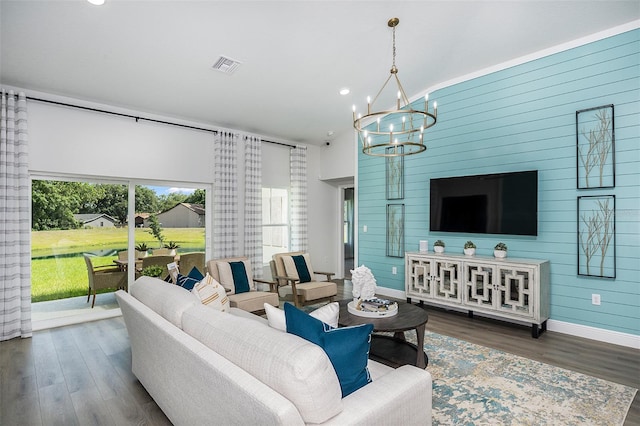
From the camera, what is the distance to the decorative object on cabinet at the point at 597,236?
3533 millimetres

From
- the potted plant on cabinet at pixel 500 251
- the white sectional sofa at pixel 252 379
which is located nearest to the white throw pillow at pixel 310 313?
the white sectional sofa at pixel 252 379

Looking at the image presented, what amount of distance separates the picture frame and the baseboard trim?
2.67m

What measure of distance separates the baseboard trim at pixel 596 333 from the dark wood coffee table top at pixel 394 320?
2006 millimetres

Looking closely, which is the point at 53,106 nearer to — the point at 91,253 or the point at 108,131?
the point at 108,131

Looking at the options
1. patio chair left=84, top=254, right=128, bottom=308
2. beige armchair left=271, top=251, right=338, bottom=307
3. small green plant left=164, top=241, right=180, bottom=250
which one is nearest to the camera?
patio chair left=84, top=254, right=128, bottom=308

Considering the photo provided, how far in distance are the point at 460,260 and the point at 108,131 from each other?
4.94 metres

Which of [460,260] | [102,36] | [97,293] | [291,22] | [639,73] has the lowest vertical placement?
[97,293]

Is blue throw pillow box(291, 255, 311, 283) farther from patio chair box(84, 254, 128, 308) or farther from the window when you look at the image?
patio chair box(84, 254, 128, 308)

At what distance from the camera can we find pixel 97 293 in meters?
4.54

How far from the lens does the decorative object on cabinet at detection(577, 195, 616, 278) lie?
3533mm

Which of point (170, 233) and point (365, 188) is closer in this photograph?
point (170, 233)

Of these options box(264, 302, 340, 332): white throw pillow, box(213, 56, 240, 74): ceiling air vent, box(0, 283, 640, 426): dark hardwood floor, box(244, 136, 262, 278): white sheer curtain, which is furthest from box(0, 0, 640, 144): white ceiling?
box(0, 283, 640, 426): dark hardwood floor

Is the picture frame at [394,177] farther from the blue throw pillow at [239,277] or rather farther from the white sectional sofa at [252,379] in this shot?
the white sectional sofa at [252,379]

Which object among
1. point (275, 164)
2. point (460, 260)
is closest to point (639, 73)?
point (460, 260)
